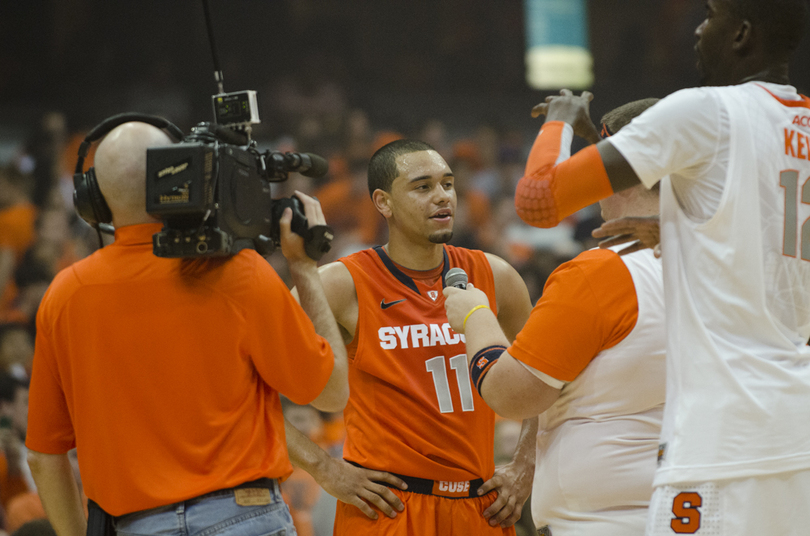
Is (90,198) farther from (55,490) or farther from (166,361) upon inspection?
(55,490)

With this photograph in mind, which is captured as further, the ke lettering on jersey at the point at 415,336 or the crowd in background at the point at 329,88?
the crowd in background at the point at 329,88

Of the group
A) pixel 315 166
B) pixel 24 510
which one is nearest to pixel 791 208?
pixel 315 166

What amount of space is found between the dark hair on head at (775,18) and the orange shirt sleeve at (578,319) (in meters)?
0.71

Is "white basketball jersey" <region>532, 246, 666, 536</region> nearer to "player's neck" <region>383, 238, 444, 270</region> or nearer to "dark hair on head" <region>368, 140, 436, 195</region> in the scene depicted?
"player's neck" <region>383, 238, 444, 270</region>

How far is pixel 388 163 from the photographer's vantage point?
3689 mm

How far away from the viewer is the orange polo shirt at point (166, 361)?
2.10m

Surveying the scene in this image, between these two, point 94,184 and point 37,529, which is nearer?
point 94,184

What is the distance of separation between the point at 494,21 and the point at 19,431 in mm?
7952

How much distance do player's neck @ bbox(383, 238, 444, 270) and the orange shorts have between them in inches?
39.2

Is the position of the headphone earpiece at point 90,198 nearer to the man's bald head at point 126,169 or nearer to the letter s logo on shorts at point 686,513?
the man's bald head at point 126,169

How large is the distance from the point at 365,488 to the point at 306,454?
0.99 feet

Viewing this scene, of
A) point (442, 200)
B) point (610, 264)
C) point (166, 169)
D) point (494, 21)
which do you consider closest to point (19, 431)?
point (442, 200)

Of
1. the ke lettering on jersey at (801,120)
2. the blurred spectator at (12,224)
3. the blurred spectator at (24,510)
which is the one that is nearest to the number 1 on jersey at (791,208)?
the ke lettering on jersey at (801,120)

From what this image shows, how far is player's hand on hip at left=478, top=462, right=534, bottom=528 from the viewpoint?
3.12 metres
